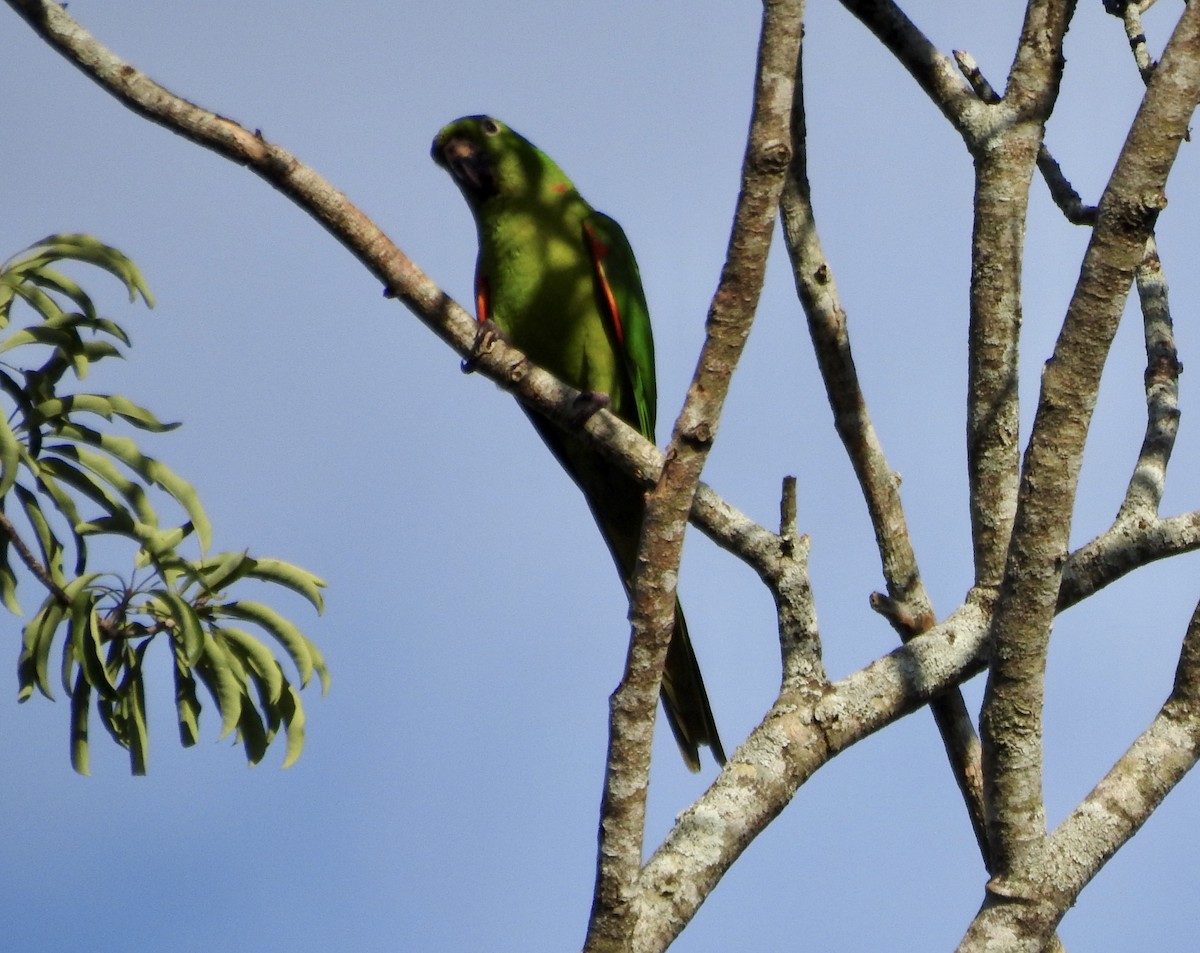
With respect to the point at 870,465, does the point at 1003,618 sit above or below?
below

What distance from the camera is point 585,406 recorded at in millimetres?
3482

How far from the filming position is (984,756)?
9.06ft

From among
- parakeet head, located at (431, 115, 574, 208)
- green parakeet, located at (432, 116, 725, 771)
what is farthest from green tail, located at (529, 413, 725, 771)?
parakeet head, located at (431, 115, 574, 208)

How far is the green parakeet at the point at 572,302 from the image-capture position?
4.75 metres

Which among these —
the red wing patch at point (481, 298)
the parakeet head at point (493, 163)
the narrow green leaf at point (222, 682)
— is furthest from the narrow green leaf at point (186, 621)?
the parakeet head at point (493, 163)

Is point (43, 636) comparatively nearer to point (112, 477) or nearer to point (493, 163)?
point (112, 477)

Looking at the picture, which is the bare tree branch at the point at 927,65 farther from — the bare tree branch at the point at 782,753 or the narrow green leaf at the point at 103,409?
the narrow green leaf at the point at 103,409

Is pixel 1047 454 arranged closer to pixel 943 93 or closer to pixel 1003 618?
pixel 1003 618

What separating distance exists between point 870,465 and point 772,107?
1.58 meters

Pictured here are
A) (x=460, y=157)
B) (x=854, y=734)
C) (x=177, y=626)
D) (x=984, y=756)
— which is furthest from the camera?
(x=460, y=157)

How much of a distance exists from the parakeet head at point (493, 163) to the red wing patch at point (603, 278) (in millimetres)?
341

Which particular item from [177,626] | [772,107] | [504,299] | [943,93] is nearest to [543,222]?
[504,299]

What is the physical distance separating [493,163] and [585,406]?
214 centimetres

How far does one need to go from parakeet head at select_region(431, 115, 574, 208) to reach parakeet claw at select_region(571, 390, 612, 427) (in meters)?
1.91
